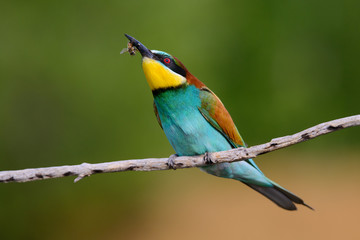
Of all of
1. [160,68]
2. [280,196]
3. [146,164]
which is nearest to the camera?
[146,164]

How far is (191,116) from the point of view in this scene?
8.00 feet

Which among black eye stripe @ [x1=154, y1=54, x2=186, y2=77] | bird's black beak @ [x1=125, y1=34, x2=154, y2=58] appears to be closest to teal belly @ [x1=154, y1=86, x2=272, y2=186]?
black eye stripe @ [x1=154, y1=54, x2=186, y2=77]

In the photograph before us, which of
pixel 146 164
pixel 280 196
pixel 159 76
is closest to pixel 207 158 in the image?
pixel 146 164

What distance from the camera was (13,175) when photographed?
2.06m

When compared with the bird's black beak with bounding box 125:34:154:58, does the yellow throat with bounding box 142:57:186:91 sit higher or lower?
lower

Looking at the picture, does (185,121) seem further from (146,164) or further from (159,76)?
(146,164)

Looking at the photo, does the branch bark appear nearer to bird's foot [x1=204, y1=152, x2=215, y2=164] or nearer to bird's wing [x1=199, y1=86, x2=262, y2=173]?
bird's foot [x1=204, y1=152, x2=215, y2=164]

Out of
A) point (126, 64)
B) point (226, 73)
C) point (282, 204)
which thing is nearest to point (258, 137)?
point (226, 73)

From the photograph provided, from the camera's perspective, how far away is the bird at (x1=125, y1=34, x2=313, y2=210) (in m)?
2.27

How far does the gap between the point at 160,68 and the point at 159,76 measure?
5cm

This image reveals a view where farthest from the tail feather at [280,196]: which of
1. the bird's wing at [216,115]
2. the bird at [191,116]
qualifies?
the bird's wing at [216,115]

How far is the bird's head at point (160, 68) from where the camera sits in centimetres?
222

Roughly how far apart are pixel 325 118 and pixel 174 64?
3.39 meters

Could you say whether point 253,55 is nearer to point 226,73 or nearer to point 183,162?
point 226,73
